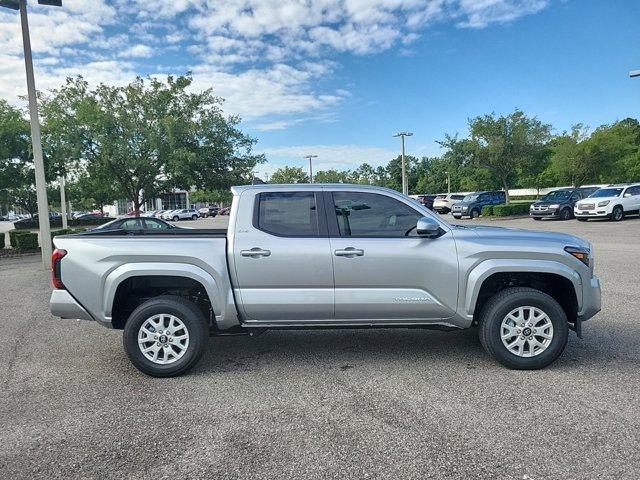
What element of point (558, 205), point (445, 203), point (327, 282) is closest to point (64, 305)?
point (327, 282)

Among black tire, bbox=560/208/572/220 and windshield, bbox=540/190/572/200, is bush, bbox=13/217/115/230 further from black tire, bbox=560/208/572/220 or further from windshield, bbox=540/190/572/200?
black tire, bbox=560/208/572/220

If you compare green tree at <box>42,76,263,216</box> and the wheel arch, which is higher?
green tree at <box>42,76,263,216</box>

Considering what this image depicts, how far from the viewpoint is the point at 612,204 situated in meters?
22.8

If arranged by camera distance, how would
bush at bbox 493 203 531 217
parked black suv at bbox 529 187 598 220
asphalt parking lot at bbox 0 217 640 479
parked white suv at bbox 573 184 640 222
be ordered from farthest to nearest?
bush at bbox 493 203 531 217
parked black suv at bbox 529 187 598 220
parked white suv at bbox 573 184 640 222
asphalt parking lot at bbox 0 217 640 479

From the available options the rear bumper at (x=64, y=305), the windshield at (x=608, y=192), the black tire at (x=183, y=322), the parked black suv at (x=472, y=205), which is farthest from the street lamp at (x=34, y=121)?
the parked black suv at (x=472, y=205)

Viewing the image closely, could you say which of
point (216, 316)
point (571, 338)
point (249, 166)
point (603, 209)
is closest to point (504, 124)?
point (603, 209)

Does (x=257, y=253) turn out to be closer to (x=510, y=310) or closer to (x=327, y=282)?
(x=327, y=282)

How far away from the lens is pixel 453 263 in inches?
177

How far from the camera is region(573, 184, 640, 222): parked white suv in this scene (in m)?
22.9

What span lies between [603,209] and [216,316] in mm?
23398

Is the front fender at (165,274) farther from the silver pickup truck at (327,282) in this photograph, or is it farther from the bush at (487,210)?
the bush at (487,210)

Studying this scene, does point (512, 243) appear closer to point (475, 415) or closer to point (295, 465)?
point (475, 415)

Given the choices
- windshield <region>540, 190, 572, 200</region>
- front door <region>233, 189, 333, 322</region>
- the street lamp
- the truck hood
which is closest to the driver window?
front door <region>233, 189, 333, 322</region>

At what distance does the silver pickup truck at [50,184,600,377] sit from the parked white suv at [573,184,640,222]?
21.4 meters
